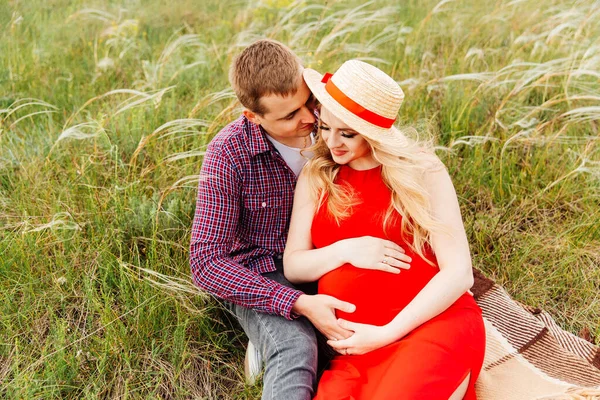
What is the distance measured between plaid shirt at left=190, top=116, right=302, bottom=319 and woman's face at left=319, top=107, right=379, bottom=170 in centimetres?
39

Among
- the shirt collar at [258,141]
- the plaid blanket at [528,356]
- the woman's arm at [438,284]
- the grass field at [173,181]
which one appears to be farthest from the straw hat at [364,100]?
the plaid blanket at [528,356]

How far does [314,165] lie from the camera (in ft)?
9.28

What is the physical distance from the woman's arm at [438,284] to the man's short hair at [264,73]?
746mm

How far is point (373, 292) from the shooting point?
2.68m

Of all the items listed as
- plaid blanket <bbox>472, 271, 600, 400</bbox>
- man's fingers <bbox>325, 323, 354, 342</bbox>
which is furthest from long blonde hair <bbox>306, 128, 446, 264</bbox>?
plaid blanket <bbox>472, 271, 600, 400</bbox>

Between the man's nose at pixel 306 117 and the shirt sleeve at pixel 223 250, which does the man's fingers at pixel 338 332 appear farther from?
the man's nose at pixel 306 117

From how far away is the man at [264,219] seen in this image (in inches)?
105

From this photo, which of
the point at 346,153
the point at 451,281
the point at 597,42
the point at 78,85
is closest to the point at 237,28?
the point at 78,85

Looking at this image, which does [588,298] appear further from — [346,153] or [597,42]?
[597,42]

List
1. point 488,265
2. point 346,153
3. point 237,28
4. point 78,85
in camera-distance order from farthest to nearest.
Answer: point 237,28 → point 78,85 → point 488,265 → point 346,153

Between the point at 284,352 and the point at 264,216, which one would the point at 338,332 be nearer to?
the point at 284,352

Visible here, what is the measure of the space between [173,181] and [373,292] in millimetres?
1621

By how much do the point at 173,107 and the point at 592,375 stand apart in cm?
301

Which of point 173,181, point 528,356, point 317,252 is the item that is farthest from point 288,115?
point 528,356
